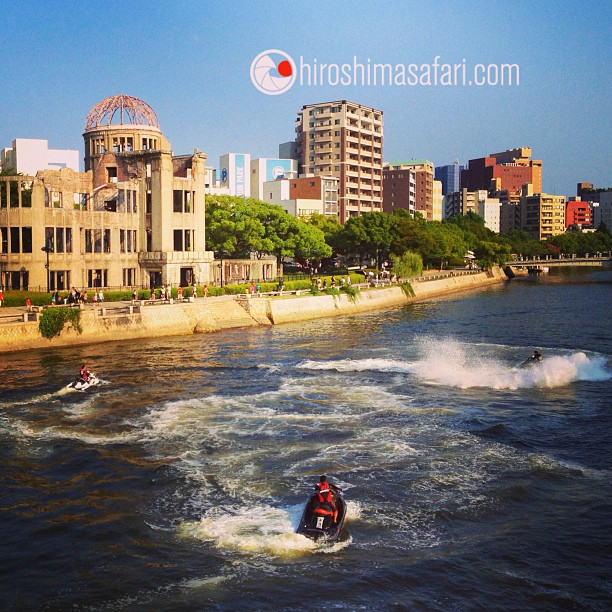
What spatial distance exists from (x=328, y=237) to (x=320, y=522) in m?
112

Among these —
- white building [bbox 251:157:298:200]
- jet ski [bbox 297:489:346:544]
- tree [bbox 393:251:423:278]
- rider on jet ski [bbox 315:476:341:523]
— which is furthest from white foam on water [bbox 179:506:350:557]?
white building [bbox 251:157:298:200]

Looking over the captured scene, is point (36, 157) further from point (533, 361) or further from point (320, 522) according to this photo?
point (320, 522)

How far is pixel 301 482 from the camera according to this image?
27328mm

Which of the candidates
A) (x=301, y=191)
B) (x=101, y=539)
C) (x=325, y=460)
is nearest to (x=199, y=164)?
(x=325, y=460)

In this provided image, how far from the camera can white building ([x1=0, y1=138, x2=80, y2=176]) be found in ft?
432

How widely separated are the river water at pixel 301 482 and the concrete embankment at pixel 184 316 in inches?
133

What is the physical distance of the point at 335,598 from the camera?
1938cm

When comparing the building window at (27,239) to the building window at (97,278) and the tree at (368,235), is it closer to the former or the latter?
the building window at (97,278)

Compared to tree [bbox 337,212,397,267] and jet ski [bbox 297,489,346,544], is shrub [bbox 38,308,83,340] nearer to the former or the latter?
jet ski [bbox 297,489,346,544]

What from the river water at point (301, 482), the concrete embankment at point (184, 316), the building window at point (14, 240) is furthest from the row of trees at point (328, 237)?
the river water at point (301, 482)

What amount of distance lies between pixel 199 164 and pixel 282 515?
67685 millimetres

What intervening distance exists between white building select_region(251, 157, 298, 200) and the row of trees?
37.2 m

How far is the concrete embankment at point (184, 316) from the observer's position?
2217 inches

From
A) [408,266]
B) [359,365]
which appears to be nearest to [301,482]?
[359,365]
